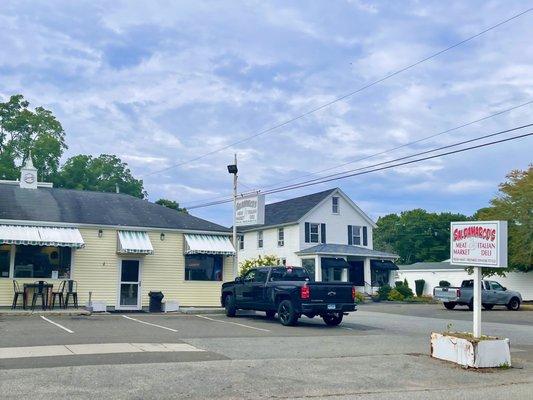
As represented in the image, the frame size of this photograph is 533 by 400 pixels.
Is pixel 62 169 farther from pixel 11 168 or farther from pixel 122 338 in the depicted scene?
pixel 122 338

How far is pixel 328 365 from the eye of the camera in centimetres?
1187

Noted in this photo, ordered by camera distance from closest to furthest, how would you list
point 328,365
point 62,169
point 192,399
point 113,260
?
point 192,399 < point 328,365 < point 113,260 < point 62,169

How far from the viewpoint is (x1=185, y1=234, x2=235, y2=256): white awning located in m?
26.2

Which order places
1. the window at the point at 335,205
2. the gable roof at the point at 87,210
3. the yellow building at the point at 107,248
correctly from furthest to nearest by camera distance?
the window at the point at 335,205, the gable roof at the point at 87,210, the yellow building at the point at 107,248

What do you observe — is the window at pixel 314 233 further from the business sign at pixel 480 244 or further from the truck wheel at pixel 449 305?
the business sign at pixel 480 244

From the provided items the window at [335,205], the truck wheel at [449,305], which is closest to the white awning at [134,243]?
the truck wheel at [449,305]

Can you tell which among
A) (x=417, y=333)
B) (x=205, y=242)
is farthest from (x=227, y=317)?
(x=417, y=333)

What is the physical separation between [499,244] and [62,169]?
1761 inches

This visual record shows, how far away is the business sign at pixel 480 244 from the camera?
501 inches

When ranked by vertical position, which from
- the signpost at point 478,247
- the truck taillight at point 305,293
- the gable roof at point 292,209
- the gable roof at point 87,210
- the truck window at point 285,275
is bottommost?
the truck taillight at point 305,293

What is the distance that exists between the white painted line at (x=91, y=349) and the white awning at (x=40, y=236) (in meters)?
10.2

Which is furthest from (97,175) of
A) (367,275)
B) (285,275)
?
(285,275)

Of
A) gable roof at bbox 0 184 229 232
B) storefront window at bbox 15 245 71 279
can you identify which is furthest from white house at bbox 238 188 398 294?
storefront window at bbox 15 245 71 279

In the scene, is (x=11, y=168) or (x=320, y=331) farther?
(x=11, y=168)
